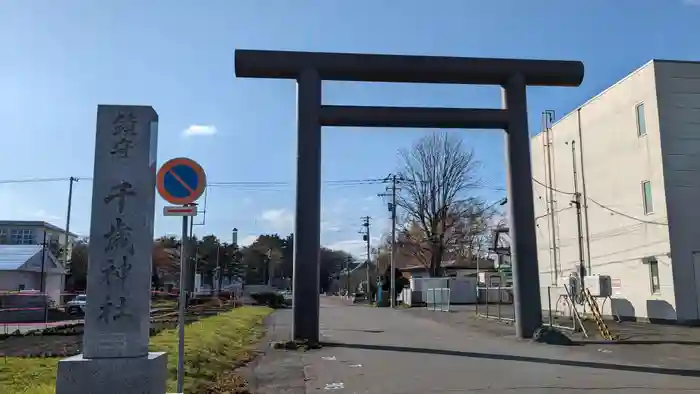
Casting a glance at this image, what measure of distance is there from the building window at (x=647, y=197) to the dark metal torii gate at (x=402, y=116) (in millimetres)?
8756

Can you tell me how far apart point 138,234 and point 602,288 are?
2002 cm

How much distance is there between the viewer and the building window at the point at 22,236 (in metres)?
80.6

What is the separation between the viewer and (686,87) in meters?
22.5

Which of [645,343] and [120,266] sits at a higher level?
[120,266]

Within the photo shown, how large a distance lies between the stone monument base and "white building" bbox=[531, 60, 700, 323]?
20499 millimetres

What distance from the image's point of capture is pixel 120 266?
21.3 ft

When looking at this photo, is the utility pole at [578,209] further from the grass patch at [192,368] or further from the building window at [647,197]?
the grass patch at [192,368]

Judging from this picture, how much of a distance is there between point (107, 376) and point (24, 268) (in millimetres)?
50109

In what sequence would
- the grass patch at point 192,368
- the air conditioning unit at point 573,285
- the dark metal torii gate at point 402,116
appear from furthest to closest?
the air conditioning unit at point 573,285, the dark metal torii gate at point 402,116, the grass patch at point 192,368

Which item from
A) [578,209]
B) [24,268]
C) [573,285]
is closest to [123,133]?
[573,285]

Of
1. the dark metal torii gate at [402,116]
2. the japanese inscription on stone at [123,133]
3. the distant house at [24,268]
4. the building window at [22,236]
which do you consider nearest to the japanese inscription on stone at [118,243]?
the japanese inscription on stone at [123,133]

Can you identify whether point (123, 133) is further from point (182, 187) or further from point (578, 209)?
point (578, 209)

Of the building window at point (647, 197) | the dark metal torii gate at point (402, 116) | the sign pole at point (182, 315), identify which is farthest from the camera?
the building window at point (647, 197)

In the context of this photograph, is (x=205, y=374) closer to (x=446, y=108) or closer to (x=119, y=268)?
(x=119, y=268)
